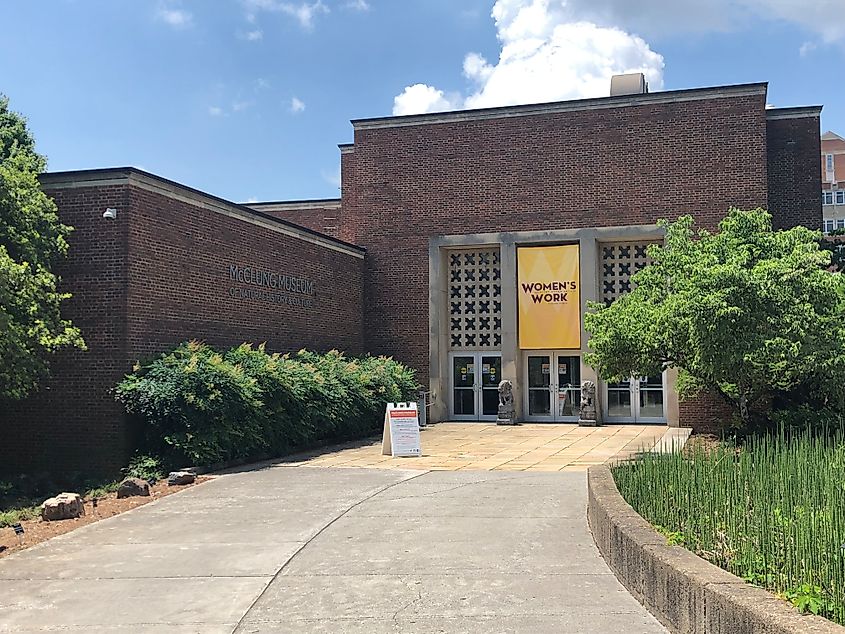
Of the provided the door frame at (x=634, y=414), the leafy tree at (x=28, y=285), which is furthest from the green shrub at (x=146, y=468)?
the door frame at (x=634, y=414)

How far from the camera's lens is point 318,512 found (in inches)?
395

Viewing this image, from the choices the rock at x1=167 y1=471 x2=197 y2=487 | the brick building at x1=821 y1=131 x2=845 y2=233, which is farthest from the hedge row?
the brick building at x1=821 y1=131 x2=845 y2=233

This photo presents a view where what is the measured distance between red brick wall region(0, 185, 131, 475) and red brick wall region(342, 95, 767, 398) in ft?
37.2

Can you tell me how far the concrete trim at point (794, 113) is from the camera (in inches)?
901

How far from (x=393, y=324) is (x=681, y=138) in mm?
9270

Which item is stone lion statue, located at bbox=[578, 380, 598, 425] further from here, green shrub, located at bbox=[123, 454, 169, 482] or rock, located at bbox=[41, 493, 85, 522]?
rock, located at bbox=[41, 493, 85, 522]

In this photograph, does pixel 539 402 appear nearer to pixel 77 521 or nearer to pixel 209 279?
pixel 209 279

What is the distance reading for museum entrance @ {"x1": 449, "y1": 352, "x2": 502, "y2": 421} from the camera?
25.0 meters

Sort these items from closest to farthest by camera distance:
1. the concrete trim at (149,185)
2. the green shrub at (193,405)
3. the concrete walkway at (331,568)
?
the concrete walkway at (331,568) → the green shrub at (193,405) → the concrete trim at (149,185)

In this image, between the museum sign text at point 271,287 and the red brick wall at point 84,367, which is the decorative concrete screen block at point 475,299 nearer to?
the museum sign text at point 271,287

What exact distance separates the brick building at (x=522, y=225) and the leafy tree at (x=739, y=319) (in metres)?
6.84

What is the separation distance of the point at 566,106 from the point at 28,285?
15645 millimetres

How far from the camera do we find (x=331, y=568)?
24.4 ft

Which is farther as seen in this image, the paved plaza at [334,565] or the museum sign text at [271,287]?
the museum sign text at [271,287]
